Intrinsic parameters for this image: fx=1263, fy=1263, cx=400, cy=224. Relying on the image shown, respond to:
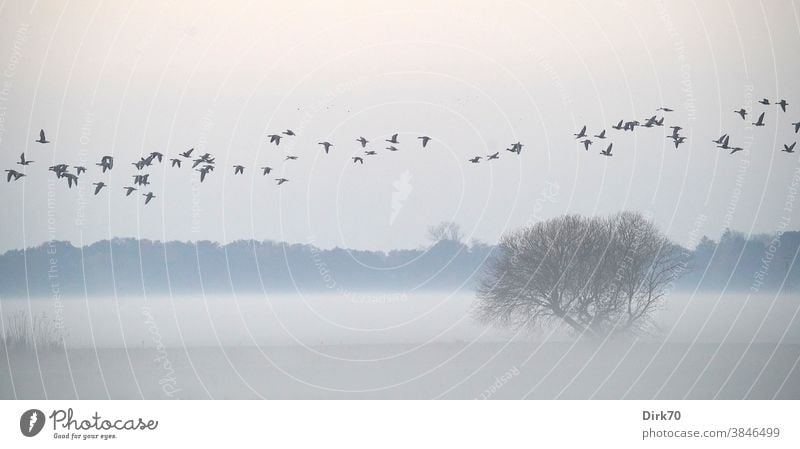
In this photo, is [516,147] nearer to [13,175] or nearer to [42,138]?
[42,138]

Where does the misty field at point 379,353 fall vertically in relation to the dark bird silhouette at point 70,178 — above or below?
below

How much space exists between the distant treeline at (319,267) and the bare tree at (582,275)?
0.97ft

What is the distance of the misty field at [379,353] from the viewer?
13.5 meters

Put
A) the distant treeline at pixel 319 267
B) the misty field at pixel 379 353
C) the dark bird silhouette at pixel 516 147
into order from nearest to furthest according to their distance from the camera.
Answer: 1. the misty field at pixel 379 353
2. the distant treeline at pixel 319 267
3. the dark bird silhouette at pixel 516 147

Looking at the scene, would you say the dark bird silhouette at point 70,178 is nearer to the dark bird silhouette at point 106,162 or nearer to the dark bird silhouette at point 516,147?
the dark bird silhouette at point 106,162

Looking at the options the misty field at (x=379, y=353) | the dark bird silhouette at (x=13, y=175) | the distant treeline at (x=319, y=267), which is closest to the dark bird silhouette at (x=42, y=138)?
the dark bird silhouette at (x=13, y=175)

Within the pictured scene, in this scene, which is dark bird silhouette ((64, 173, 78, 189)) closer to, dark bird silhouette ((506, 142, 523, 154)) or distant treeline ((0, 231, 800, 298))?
distant treeline ((0, 231, 800, 298))

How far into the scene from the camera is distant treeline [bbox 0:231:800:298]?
1461 cm

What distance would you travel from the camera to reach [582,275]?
15.6m

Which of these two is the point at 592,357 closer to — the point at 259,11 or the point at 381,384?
the point at 381,384

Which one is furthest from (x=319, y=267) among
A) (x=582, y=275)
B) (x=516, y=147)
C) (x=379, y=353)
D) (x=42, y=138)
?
(x=42, y=138)

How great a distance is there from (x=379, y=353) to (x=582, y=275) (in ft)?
9.56

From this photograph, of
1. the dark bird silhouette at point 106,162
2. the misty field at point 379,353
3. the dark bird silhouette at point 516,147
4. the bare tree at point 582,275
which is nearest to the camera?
the misty field at point 379,353
